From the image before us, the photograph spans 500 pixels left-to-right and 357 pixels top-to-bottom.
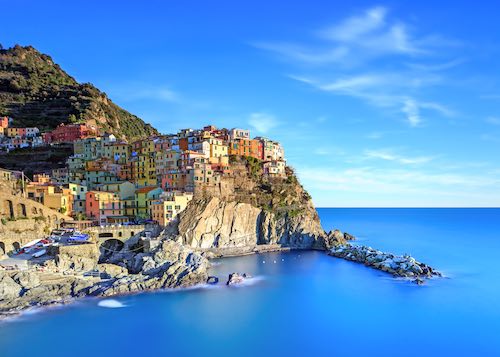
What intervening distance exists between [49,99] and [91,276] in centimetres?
6092

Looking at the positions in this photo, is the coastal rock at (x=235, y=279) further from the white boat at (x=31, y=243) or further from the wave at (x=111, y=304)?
the white boat at (x=31, y=243)

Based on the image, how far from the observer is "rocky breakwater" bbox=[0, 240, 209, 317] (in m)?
26.2

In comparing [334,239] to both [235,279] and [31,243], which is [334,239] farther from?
[31,243]

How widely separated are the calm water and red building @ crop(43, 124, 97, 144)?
3567cm

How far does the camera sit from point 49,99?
261 feet

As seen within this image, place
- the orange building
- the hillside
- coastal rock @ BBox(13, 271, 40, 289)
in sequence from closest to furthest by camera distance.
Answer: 1. coastal rock @ BBox(13, 271, 40, 289)
2. the orange building
3. the hillside

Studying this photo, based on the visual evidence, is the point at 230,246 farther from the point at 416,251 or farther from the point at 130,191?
the point at 416,251

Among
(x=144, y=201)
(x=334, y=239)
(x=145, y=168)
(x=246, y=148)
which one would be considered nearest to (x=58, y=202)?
(x=144, y=201)

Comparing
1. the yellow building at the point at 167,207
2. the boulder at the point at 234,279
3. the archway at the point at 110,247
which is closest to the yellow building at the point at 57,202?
the archway at the point at 110,247

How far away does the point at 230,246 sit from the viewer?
48062 millimetres

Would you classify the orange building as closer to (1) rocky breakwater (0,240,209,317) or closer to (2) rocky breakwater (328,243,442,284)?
(2) rocky breakwater (328,243,442,284)

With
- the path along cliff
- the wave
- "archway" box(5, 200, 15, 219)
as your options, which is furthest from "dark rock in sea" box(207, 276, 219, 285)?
"archway" box(5, 200, 15, 219)

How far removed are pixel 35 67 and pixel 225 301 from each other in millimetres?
85569

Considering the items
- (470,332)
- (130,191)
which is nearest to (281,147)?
(130,191)
